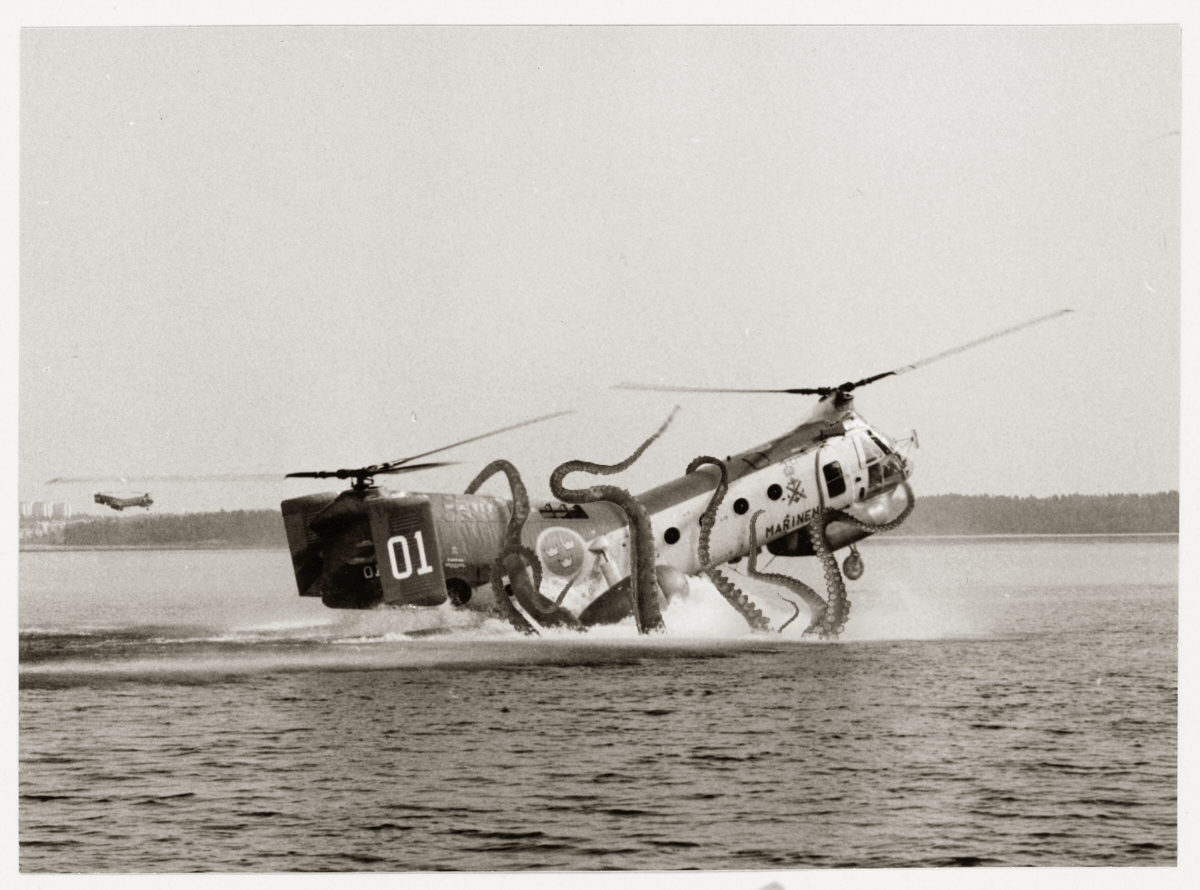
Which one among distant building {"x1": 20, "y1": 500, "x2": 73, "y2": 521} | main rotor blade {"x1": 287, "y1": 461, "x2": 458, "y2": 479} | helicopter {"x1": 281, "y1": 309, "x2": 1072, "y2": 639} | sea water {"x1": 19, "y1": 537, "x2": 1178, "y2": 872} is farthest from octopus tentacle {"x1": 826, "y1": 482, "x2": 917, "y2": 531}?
distant building {"x1": 20, "y1": 500, "x2": 73, "y2": 521}

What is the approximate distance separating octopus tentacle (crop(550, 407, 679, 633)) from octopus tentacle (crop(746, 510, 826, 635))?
586mm

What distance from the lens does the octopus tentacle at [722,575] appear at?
10719 millimetres

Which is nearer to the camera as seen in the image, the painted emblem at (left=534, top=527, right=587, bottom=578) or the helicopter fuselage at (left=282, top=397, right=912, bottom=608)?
the helicopter fuselage at (left=282, top=397, right=912, bottom=608)

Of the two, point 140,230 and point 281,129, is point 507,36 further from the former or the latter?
point 140,230

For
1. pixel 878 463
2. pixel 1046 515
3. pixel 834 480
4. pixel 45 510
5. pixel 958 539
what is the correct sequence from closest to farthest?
pixel 45 510 < pixel 958 539 < pixel 1046 515 < pixel 878 463 < pixel 834 480

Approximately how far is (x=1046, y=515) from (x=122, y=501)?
517 centimetres

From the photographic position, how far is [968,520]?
10258mm

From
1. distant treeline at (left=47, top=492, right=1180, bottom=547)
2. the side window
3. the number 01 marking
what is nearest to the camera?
distant treeline at (left=47, top=492, right=1180, bottom=547)

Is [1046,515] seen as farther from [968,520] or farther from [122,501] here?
[122,501]

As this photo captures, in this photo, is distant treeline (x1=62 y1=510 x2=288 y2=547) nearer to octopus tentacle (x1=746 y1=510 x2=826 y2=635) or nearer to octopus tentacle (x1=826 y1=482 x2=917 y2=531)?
octopus tentacle (x1=746 y1=510 x2=826 y2=635)

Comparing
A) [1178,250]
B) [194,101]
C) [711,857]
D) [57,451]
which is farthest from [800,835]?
[194,101]

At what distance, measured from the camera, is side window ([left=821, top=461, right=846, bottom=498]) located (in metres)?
10.8

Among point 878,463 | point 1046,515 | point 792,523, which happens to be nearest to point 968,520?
point 1046,515

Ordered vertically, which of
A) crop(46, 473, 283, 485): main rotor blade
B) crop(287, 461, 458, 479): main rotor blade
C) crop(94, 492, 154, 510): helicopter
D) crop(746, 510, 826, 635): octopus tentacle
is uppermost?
crop(46, 473, 283, 485): main rotor blade
